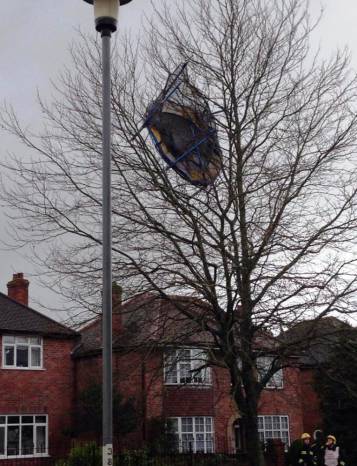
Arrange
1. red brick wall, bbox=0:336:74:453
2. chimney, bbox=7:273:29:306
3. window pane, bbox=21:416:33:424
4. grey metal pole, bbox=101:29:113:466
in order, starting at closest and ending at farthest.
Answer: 1. grey metal pole, bbox=101:29:113:466
2. red brick wall, bbox=0:336:74:453
3. window pane, bbox=21:416:33:424
4. chimney, bbox=7:273:29:306

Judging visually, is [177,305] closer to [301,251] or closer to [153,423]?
[301,251]

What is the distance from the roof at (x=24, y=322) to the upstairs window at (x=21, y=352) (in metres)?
0.40

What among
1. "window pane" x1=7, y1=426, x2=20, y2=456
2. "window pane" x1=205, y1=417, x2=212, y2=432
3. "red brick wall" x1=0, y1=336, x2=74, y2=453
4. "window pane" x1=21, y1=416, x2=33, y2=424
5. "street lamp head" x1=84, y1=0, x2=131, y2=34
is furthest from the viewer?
"window pane" x1=205, y1=417, x2=212, y2=432

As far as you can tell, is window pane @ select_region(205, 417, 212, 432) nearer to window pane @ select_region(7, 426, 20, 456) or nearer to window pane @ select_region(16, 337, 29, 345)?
window pane @ select_region(7, 426, 20, 456)

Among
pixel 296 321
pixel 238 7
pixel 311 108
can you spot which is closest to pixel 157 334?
pixel 296 321

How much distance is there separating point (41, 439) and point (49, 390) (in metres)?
1.96

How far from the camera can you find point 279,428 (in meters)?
32.0

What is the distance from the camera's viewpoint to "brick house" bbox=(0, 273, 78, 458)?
2575 centimetres

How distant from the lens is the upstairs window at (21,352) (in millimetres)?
26375

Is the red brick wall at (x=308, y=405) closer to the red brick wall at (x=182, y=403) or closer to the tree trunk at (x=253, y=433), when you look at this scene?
the red brick wall at (x=182, y=403)

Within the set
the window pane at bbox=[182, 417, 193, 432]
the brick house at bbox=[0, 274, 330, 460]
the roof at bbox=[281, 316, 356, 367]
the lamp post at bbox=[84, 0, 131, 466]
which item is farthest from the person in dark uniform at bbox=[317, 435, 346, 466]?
the window pane at bbox=[182, 417, 193, 432]

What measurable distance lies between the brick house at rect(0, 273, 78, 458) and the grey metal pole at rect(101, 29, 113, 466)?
19041 mm

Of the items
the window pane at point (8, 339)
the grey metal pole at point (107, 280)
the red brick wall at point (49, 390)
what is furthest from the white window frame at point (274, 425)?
the grey metal pole at point (107, 280)

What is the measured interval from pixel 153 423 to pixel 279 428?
866 cm
